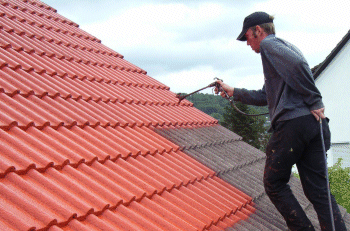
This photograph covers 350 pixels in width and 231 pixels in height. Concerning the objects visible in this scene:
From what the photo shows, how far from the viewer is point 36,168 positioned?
7.56ft

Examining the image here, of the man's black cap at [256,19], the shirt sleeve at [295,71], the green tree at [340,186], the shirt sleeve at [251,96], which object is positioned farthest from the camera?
the green tree at [340,186]

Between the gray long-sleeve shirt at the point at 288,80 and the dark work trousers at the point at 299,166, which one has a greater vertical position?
the gray long-sleeve shirt at the point at 288,80

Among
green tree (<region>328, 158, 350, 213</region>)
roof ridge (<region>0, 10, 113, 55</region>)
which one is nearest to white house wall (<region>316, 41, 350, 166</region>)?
green tree (<region>328, 158, 350, 213</region>)

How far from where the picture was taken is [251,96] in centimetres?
341

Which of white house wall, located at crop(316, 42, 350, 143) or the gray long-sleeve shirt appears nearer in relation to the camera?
the gray long-sleeve shirt

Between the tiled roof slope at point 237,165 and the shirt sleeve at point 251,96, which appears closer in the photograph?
the shirt sleeve at point 251,96

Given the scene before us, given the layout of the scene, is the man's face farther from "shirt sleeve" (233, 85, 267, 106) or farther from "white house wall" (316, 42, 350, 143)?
"white house wall" (316, 42, 350, 143)

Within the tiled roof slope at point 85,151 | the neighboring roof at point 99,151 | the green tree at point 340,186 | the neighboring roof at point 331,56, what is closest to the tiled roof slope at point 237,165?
the neighboring roof at point 99,151

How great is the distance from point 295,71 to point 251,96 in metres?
0.70

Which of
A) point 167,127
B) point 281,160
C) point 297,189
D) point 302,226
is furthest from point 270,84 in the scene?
point 297,189

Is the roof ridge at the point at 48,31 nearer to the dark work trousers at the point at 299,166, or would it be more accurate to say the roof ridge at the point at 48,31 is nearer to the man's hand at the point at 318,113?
the dark work trousers at the point at 299,166

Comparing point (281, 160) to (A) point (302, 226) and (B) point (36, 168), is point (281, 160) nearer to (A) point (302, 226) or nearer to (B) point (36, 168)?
(A) point (302, 226)

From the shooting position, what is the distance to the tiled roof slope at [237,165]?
11.7 ft

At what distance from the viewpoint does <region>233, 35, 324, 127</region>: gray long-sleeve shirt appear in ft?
9.07
